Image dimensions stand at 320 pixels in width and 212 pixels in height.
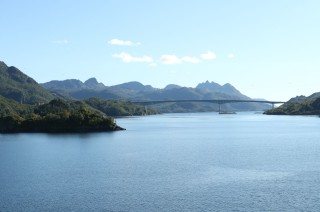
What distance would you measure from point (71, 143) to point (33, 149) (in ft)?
38.5

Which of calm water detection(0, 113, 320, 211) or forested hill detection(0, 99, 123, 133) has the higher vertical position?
forested hill detection(0, 99, 123, 133)

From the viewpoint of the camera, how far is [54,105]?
173750 mm

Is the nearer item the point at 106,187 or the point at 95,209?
the point at 95,209

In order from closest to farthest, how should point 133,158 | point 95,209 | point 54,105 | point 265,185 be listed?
point 95,209
point 265,185
point 133,158
point 54,105

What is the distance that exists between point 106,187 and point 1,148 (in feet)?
152

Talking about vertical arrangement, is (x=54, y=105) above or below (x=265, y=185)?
above

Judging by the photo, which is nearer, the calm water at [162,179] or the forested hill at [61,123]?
the calm water at [162,179]

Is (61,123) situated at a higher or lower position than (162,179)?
higher

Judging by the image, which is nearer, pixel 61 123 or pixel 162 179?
pixel 162 179

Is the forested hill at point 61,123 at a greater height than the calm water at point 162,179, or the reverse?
the forested hill at point 61,123

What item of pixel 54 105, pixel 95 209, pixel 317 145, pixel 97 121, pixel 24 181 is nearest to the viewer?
pixel 95 209

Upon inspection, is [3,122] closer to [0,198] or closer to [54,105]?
[54,105]

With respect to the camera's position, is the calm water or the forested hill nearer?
the calm water

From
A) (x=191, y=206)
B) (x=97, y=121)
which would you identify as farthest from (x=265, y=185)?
(x=97, y=121)
